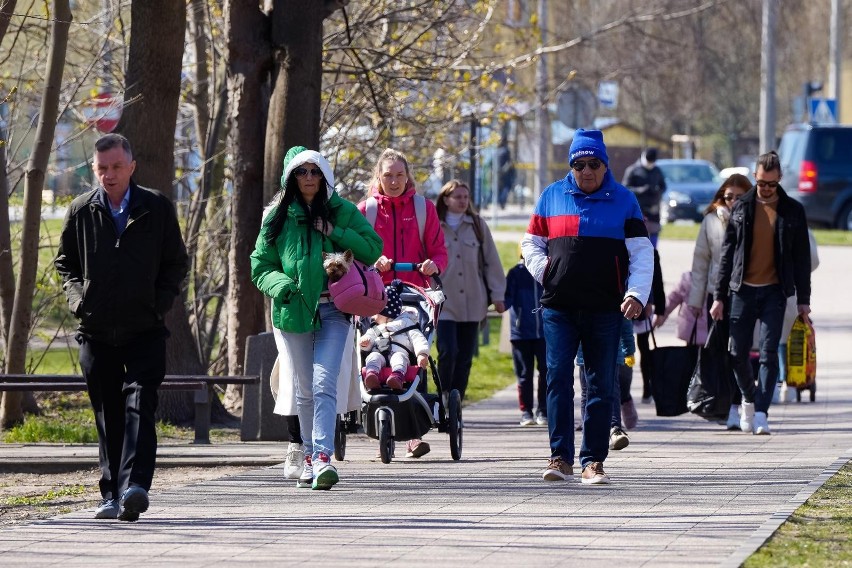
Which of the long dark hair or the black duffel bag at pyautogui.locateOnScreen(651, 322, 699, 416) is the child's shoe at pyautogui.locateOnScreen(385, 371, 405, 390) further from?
the black duffel bag at pyautogui.locateOnScreen(651, 322, 699, 416)

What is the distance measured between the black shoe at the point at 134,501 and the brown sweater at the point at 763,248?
5.32m

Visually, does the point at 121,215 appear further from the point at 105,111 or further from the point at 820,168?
the point at 820,168

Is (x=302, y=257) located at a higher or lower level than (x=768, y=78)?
lower

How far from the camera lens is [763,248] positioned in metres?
11.8

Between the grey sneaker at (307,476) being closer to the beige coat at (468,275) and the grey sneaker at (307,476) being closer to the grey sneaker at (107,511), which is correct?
the grey sneaker at (107,511)

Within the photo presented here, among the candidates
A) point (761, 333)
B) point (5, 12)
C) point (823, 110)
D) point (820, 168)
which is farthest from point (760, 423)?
point (823, 110)

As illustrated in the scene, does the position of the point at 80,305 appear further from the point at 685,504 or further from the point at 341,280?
the point at 685,504

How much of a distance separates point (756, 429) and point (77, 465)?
15.3 ft

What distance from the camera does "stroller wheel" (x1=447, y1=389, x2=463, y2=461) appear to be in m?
10.4

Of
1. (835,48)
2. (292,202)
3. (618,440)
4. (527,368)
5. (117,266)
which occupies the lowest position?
(618,440)

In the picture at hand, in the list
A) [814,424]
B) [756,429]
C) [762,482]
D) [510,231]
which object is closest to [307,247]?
[762,482]

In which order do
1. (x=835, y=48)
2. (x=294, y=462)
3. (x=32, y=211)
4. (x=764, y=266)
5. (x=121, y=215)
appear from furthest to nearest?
(x=835, y=48) → (x=32, y=211) → (x=764, y=266) → (x=294, y=462) → (x=121, y=215)

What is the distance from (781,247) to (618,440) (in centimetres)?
178

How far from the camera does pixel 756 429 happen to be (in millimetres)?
12109
